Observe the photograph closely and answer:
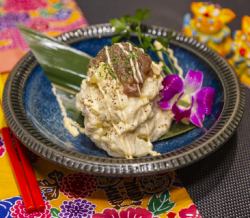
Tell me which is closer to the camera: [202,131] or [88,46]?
[202,131]

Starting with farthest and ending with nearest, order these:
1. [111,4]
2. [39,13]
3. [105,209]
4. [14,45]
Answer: [111,4]
[39,13]
[14,45]
[105,209]

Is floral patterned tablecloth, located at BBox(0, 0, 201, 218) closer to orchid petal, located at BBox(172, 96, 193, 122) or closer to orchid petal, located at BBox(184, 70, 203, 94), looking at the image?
orchid petal, located at BBox(172, 96, 193, 122)

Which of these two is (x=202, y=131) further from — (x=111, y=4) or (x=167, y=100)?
(x=111, y=4)

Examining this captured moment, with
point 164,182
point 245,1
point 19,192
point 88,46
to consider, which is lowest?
point 19,192

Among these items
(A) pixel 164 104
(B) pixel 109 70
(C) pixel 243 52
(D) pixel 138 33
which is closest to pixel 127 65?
(B) pixel 109 70

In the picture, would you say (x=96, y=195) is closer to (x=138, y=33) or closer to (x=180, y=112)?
(x=180, y=112)

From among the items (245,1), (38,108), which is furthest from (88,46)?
(245,1)
